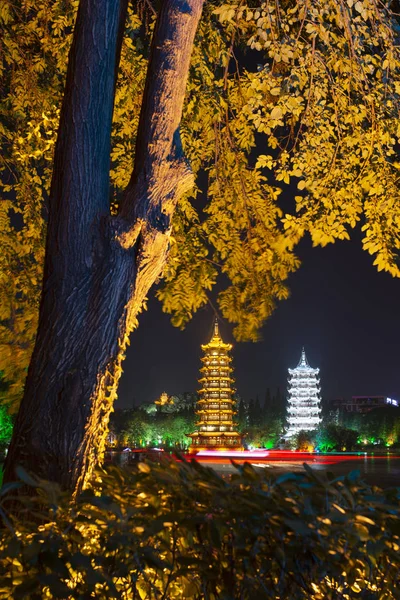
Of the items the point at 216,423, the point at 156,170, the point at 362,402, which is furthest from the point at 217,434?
the point at 362,402

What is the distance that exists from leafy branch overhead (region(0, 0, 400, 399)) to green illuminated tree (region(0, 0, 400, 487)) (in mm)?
24

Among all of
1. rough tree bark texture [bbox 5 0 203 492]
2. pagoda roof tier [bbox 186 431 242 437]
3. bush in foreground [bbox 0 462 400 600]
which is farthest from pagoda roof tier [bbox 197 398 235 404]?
bush in foreground [bbox 0 462 400 600]

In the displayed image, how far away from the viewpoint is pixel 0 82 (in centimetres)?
827

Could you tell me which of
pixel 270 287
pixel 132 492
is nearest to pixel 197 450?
pixel 270 287

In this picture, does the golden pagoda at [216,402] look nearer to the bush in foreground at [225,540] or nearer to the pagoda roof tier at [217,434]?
the pagoda roof tier at [217,434]

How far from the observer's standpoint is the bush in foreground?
2.33 meters

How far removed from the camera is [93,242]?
179 inches

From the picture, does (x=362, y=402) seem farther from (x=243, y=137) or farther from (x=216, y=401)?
(x=243, y=137)

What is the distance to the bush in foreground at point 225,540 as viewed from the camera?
2.33 meters

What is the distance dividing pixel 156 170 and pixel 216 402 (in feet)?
223

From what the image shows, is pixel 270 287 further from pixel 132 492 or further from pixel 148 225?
pixel 132 492

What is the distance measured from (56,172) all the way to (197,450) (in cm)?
7024

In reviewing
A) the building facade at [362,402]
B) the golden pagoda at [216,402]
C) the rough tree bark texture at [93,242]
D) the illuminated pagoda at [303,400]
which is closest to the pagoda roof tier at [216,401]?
the golden pagoda at [216,402]

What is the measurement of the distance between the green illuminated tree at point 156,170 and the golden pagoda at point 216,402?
61796 millimetres
